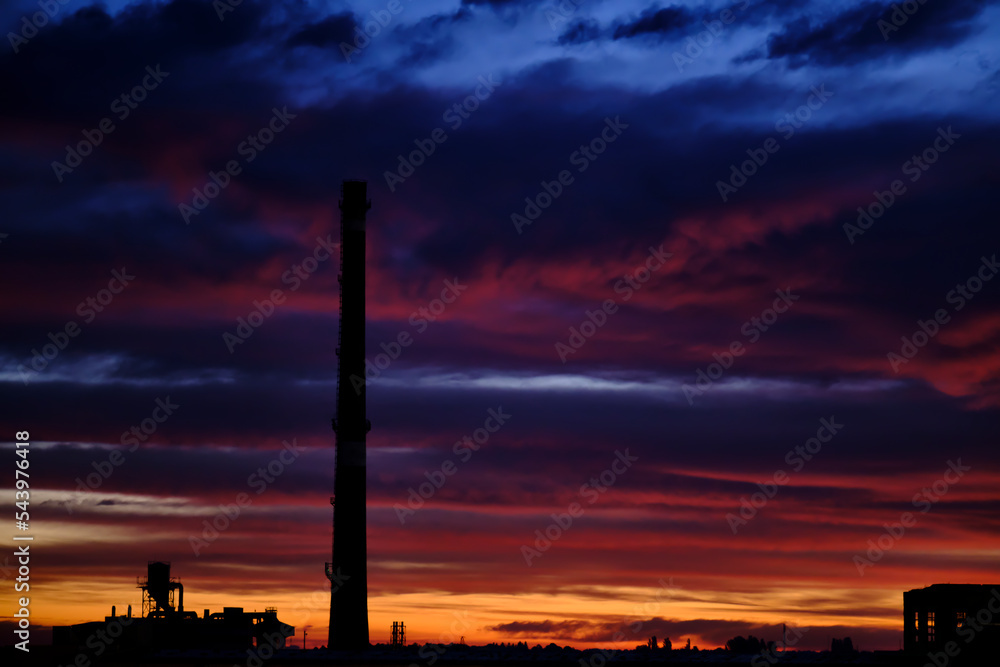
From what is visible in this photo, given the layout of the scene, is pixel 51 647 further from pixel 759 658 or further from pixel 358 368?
pixel 759 658

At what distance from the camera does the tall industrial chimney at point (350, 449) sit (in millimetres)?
94438

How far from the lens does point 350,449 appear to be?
9544 cm

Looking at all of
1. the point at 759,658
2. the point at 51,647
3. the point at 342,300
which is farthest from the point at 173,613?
the point at 759,658

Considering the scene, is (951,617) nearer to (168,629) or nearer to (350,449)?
(350,449)

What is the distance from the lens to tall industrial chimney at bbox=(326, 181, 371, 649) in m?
94.4

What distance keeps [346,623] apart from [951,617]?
133 feet

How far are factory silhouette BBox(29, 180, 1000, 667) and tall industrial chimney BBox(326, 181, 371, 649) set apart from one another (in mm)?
71

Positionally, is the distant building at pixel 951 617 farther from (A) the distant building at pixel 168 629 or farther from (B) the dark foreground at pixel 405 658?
(A) the distant building at pixel 168 629

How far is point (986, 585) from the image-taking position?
265 feet

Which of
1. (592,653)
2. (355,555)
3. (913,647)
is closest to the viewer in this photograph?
(913,647)

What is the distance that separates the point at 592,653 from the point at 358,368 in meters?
28.9

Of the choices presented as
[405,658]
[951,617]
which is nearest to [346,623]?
[405,658]

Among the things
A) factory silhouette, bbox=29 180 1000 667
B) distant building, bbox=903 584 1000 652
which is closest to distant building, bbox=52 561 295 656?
factory silhouette, bbox=29 180 1000 667

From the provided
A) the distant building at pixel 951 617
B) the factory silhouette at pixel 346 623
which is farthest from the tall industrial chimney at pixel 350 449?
the distant building at pixel 951 617
